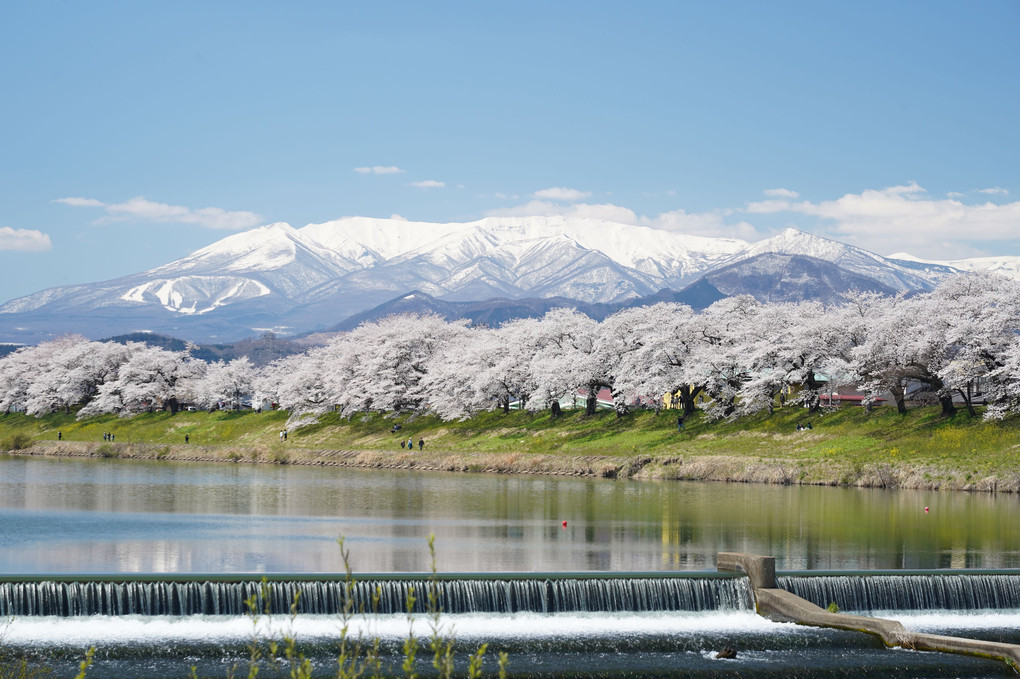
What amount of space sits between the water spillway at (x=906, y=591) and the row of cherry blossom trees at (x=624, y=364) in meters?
37.4

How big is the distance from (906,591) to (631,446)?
51974 mm

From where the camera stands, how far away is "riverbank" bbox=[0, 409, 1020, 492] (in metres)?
64.9

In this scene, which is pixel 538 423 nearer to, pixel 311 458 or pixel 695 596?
pixel 311 458

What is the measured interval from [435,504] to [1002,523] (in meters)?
28.0

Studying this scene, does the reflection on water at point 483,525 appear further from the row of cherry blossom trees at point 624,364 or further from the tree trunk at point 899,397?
the row of cherry blossom trees at point 624,364

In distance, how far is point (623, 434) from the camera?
86688mm

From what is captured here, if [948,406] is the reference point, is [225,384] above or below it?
above

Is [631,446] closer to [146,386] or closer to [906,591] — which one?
[906,591]

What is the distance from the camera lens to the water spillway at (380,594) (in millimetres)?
27469

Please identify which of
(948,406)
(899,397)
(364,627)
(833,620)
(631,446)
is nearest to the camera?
(364,627)

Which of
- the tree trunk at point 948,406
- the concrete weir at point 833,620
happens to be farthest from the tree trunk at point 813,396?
the concrete weir at point 833,620

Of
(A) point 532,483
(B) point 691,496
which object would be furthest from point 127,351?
(B) point 691,496

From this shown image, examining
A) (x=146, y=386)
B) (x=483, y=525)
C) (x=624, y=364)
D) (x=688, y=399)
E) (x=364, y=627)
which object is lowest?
(x=483, y=525)

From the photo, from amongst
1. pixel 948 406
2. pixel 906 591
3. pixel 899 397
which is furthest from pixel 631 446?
pixel 906 591
